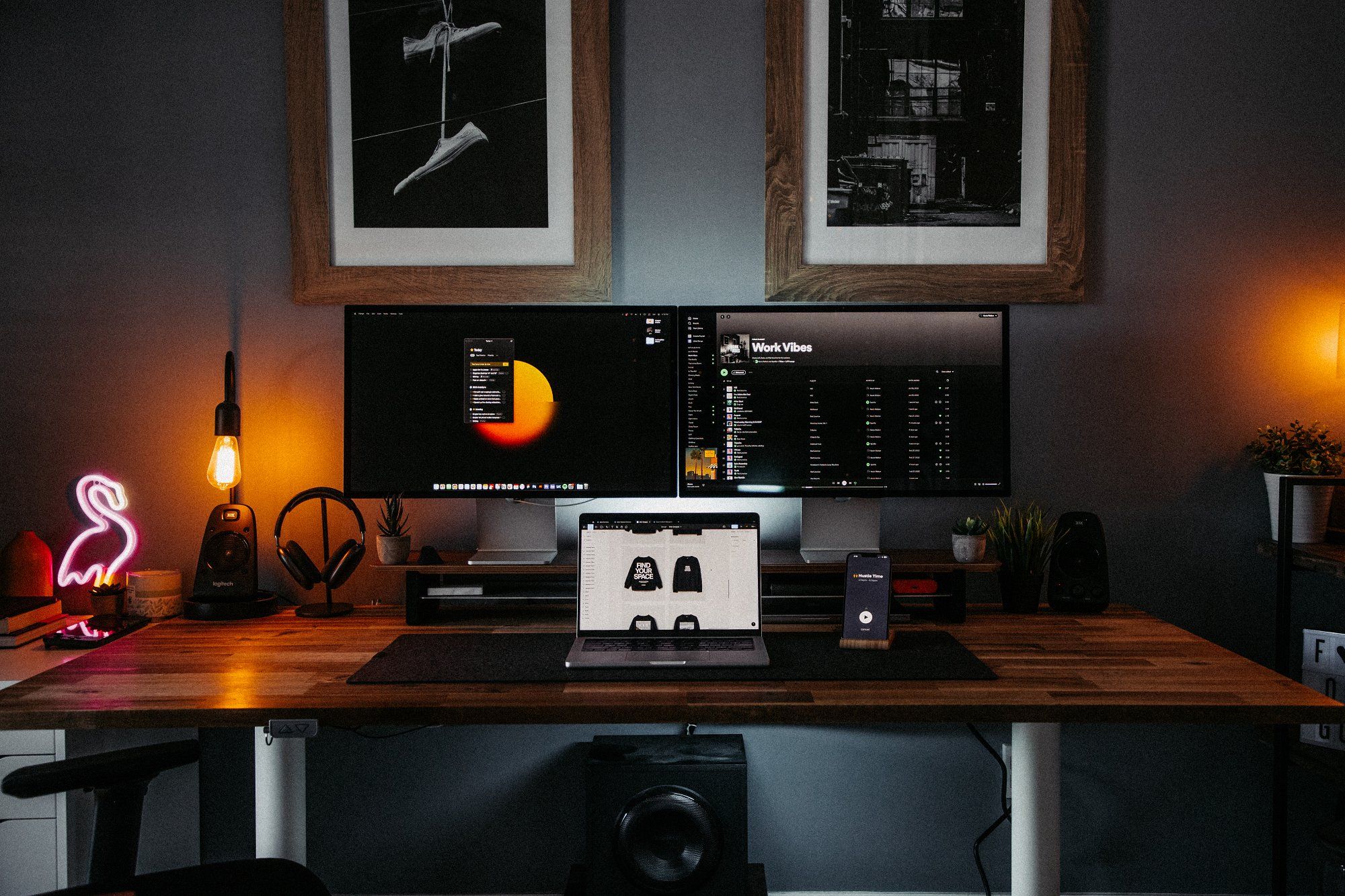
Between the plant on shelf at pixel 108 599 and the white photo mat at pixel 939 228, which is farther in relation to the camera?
the white photo mat at pixel 939 228

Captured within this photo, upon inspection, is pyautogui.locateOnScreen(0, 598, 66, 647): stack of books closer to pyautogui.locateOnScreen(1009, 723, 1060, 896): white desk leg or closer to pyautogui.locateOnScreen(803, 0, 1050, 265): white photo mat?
pyautogui.locateOnScreen(803, 0, 1050, 265): white photo mat

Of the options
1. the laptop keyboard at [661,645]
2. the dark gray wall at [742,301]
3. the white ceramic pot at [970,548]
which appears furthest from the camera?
the dark gray wall at [742,301]

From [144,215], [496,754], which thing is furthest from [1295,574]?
[144,215]

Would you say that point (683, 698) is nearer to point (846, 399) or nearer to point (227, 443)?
point (846, 399)

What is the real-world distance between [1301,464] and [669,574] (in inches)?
57.8

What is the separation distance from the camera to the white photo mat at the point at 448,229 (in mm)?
1858

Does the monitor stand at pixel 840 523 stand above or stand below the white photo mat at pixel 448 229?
below

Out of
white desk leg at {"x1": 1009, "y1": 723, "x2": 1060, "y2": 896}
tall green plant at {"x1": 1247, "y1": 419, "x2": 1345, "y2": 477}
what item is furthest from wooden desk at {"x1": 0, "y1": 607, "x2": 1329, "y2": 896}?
tall green plant at {"x1": 1247, "y1": 419, "x2": 1345, "y2": 477}

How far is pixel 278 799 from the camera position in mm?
1478

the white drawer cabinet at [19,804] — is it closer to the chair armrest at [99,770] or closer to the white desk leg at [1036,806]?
the chair armrest at [99,770]

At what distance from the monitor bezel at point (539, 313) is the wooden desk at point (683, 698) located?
0.32m

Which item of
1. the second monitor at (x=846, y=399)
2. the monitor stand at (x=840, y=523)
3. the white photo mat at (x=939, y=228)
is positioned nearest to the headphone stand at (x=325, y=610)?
the second monitor at (x=846, y=399)

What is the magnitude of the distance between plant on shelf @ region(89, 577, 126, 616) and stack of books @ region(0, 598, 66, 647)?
73 mm

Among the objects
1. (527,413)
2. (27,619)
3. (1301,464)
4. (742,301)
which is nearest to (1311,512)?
(1301,464)
